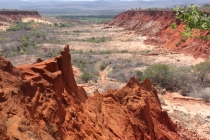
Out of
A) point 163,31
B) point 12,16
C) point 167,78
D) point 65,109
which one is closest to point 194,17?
point 65,109

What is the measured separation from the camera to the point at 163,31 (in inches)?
2115

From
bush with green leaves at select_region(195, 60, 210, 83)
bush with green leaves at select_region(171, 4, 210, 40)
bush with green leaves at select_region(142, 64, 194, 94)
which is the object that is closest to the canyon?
bush with green leaves at select_region(171, 4, 210, 40)

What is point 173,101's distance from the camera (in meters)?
19.5

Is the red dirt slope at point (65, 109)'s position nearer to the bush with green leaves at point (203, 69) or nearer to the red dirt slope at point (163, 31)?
the bush with green leaves at point (203, 69)

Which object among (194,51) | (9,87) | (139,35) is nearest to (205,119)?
(9,87)

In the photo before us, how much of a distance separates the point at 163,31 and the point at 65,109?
159ft

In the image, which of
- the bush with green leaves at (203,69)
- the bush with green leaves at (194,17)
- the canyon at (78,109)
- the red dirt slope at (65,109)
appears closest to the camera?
the red dirt slope at (65,109)

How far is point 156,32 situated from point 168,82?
34.7 m

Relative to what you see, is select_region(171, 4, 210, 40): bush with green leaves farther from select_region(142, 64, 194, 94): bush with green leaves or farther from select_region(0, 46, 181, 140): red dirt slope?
select_region(142, 64, 194, 94): bush with green leaves

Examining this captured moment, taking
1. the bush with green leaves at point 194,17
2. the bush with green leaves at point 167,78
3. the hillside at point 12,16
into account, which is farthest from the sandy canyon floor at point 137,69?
the hillside at point 12,16

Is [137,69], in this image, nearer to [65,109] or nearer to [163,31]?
[65,109]

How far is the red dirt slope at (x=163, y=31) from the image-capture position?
38.0 metres

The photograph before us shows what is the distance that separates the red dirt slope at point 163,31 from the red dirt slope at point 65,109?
65.9ft

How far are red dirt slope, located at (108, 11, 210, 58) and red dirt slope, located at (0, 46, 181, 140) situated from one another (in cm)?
2008
